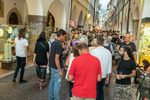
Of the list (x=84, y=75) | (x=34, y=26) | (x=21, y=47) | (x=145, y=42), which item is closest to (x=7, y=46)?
(x=21, y=47)

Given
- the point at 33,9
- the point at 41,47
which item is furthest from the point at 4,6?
the point at 41,47

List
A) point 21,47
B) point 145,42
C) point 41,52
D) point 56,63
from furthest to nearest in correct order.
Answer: point 145,42 < point 21,47 < point 41,52 < point 56,63

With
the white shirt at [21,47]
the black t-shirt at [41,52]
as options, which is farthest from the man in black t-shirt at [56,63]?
the white shirt at [21,47]

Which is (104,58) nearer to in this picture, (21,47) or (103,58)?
(103,58)

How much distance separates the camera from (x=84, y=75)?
2.98 metres

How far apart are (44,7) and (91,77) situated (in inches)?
375

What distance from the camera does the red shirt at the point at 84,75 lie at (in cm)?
297

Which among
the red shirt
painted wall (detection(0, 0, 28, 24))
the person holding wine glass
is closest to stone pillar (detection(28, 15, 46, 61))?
painted wall (detection(0, 0, 28, 24))

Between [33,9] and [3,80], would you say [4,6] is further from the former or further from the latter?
[3,80]

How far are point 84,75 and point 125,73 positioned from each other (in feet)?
4.75

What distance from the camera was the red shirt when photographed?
2.97m

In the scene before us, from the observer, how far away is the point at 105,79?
14.6 ft

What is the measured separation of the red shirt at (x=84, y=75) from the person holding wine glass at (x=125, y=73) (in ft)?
4.00

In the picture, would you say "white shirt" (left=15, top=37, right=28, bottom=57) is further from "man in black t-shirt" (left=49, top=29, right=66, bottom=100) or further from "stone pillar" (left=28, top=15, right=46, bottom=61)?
"stone pillar" (left=28, top=15, right=46, bottom=61)
